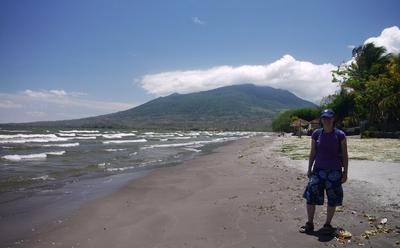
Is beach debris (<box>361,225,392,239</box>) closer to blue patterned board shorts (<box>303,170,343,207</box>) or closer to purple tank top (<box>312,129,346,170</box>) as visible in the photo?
blue patterned board shorts (<box>303,170,343,207</box>)

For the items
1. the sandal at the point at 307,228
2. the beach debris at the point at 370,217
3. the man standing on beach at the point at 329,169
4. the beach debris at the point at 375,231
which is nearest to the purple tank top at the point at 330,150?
the man standing on beach at the point at 329,169

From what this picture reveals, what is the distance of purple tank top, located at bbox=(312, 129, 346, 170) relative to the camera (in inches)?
203

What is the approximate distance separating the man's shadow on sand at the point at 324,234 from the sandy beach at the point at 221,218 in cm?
1

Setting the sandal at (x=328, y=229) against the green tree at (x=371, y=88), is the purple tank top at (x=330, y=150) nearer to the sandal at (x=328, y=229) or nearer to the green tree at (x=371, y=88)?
the sandal at (x=328, y=229)

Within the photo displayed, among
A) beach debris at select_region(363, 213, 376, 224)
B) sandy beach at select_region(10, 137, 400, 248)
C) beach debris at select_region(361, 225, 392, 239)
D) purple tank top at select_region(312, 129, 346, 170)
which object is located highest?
purple tank top at select_region(312, 129, 346, 170)

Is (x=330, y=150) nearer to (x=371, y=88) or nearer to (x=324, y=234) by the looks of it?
(x=324, y=234)

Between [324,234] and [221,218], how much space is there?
181cm

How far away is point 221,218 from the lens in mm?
6188

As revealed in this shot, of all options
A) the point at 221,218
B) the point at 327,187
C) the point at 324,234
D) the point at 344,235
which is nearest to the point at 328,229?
the point at 324,234

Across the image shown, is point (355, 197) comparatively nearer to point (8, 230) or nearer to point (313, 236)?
point (313, 236)

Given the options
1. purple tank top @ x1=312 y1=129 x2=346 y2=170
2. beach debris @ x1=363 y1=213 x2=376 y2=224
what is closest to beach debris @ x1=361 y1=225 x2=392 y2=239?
beach debris @ x1=363 y1=213 x2=376 y2=224

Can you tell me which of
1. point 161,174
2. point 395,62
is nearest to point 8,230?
point 161,174

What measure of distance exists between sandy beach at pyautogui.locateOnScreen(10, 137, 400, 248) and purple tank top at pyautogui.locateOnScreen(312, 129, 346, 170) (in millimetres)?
958

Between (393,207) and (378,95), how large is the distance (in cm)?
3365
